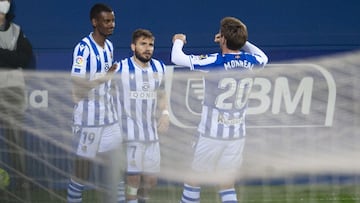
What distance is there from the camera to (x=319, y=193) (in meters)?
5.28

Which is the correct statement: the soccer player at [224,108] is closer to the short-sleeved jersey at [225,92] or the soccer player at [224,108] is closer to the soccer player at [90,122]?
the short-sleeved jersey at [225,92]

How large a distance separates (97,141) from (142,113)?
0.47 m

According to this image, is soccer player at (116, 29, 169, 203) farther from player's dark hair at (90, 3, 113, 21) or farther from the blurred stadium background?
player's dark hair at (90, 3, 113, 21)

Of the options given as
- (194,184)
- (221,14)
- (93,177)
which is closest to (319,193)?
(194,184)

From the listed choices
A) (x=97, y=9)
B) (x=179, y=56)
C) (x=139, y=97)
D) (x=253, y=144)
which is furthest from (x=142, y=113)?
(x=97, y=9)

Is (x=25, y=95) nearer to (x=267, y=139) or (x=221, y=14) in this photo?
(x=267, y=139)

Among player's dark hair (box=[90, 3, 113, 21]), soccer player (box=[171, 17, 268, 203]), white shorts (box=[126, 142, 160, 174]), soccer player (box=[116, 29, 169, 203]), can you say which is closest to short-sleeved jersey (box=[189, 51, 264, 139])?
soccer player (box=[171, 17, 268, 203])

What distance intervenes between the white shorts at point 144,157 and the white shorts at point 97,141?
91 mm

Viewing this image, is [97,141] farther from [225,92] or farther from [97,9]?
[97,9]

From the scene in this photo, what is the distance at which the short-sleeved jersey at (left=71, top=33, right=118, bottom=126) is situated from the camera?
5211 millimetres

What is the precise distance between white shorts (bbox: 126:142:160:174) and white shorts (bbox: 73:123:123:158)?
0.30 feet

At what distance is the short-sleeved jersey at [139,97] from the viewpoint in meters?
5.25

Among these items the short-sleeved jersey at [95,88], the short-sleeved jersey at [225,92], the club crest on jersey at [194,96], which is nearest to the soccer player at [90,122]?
the short-sleeved jersey at [95,88]

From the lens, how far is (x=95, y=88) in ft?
17.5
